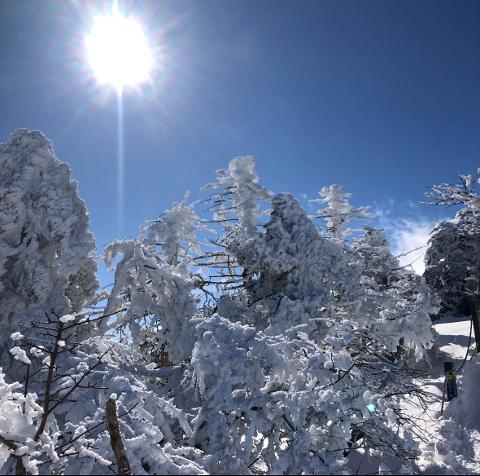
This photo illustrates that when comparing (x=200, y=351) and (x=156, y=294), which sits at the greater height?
(x=156, y=294)

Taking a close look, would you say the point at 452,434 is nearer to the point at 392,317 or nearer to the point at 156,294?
the point at 392,317

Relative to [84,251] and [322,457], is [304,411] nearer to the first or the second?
[322,457]

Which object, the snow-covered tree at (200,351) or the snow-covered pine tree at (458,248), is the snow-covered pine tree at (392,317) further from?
the snow-covered pine tree at (458,248)

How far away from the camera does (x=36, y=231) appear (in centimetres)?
630

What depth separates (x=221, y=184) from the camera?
30.7 ft

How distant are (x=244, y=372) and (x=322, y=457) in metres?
1.24

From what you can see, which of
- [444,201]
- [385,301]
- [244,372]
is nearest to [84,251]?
[244,372]

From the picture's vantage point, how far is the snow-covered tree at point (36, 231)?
6.07m

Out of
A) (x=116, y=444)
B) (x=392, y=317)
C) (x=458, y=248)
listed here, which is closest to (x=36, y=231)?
(x=116, y=444)

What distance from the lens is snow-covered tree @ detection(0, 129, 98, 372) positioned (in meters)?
6.07

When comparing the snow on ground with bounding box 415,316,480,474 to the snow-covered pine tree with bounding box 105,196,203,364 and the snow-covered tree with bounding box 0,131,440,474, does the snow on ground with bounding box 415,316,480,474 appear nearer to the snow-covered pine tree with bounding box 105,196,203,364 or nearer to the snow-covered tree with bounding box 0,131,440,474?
the snow-covered tree with bounding box 0,131,440,474

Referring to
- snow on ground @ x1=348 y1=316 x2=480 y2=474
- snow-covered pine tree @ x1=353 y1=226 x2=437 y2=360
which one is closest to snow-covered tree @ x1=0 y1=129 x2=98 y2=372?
snow on ground @ x1=348 y1=316 x2=480 y2=474

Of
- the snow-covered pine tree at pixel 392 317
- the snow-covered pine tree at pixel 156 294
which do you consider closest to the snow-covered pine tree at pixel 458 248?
the snow-covered pine tree at pixel 392 317

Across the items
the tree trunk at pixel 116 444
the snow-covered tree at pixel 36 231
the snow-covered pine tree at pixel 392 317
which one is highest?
the snow-covered tree at pixel 36 231
